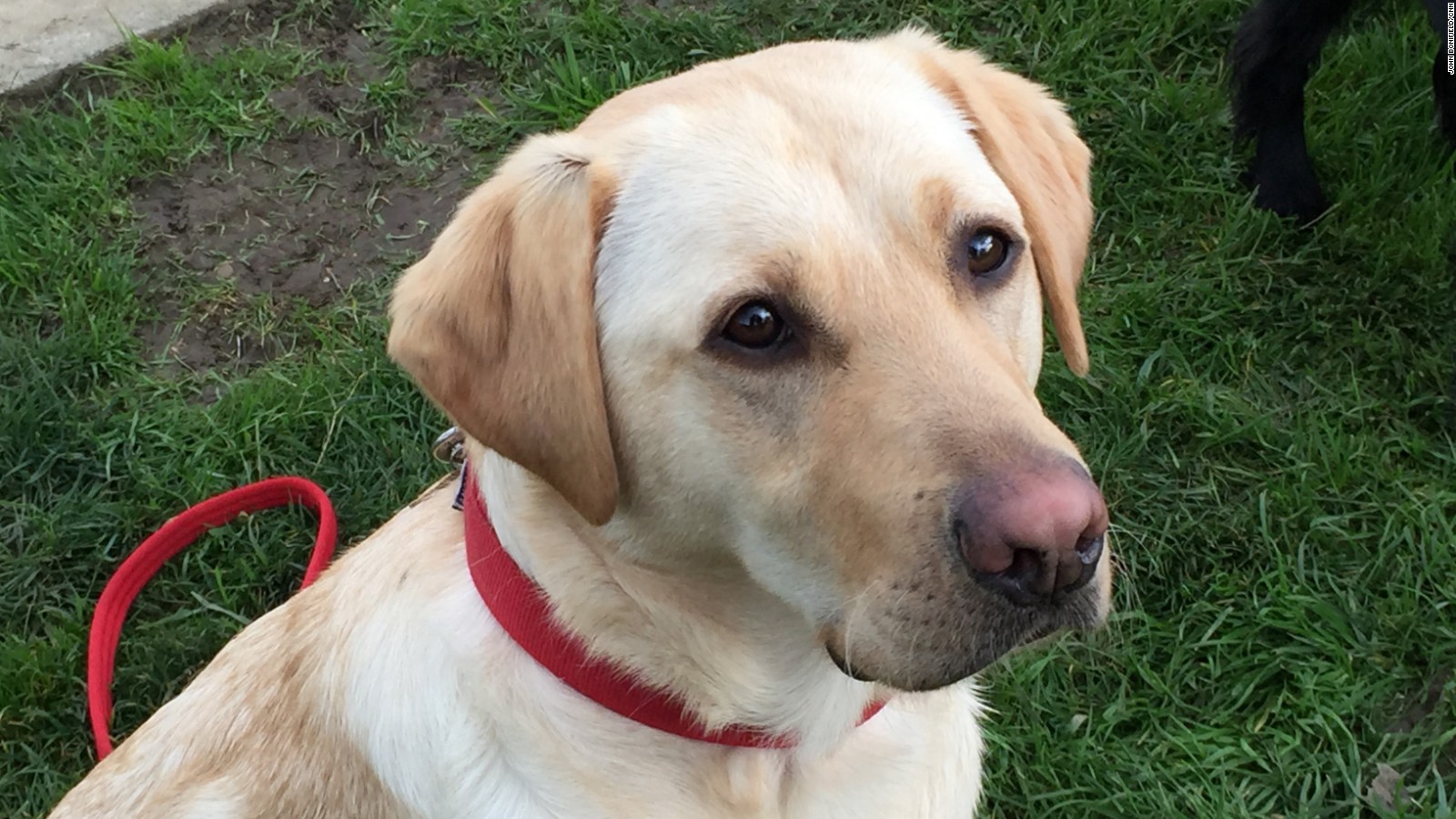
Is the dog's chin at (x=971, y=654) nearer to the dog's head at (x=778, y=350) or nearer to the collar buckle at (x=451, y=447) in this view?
the dog's head at (x=778, y=350)

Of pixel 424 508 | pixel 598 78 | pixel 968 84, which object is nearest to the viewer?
pixel 968 84

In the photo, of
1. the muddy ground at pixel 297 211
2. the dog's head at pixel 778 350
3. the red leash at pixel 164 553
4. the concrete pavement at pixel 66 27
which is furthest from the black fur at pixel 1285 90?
the concrete pavement at pixel 66 27

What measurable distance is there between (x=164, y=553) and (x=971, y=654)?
2.76m

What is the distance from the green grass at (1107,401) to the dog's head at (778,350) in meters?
Result: 1.52

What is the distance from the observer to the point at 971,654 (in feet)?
5.68

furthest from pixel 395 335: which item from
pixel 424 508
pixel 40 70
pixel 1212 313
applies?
pixel 40 70

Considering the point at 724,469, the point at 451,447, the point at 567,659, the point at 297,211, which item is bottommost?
the point at 297,211

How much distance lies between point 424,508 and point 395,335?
1.67 ft

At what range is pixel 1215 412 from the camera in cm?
370

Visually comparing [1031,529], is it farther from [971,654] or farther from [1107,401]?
[1107,401]

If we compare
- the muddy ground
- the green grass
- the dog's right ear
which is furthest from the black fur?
the dog's right ear

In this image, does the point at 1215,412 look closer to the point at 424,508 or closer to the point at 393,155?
the point at 424,508

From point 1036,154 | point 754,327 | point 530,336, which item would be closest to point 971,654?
point 754,327

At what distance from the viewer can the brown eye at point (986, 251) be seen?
6.35 ft
